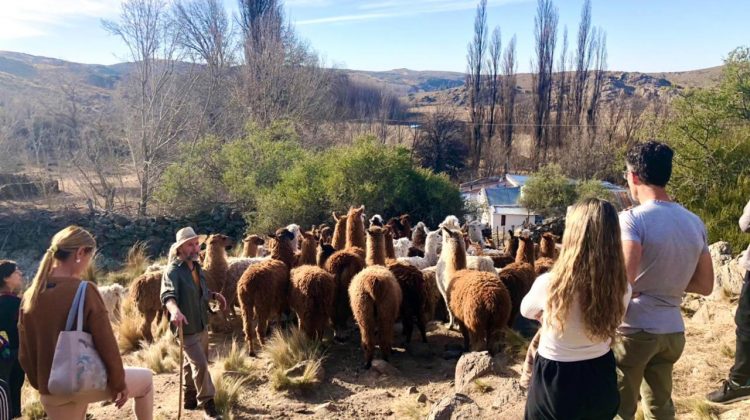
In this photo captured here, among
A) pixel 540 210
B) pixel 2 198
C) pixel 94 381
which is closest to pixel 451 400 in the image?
pixel 94 381

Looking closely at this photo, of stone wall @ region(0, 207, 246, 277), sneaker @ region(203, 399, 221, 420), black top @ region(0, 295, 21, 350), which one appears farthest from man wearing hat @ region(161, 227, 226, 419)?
stone wall @ region(0, 207, 246, 277)

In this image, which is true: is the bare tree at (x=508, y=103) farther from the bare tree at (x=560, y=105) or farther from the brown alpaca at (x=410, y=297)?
the brown alpaca at (x=410, y=297)

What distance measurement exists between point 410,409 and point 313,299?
2.07m

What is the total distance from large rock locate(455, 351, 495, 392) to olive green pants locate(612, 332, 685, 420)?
2.14m

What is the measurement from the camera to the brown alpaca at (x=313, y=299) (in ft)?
21.4

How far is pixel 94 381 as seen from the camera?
3039 mm

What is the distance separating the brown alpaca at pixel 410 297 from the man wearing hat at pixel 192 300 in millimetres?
2846

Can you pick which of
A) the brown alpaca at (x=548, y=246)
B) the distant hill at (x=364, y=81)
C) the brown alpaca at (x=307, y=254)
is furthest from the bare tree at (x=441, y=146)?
the brown alpaca at (x=307, y=254)

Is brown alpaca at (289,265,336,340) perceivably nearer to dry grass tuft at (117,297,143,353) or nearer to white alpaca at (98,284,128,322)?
dry grass tuft at (117,297,143,353)

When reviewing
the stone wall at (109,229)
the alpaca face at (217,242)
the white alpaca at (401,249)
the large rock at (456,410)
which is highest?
the alpaca face at (217,242)

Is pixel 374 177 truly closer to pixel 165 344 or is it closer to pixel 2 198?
pixel 165 344

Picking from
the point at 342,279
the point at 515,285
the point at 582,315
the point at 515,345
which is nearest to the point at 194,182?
the point at 342,279

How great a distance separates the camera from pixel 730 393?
4180mm

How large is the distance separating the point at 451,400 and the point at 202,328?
2240 millimetres
